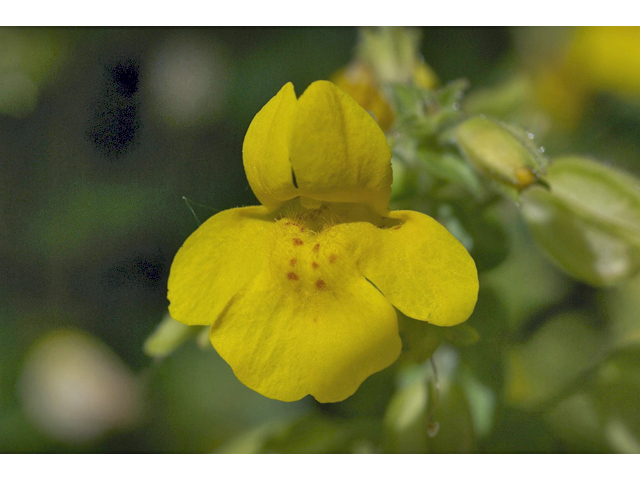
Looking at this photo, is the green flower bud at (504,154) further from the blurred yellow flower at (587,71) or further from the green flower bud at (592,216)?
the blurred yellow flower at (587,71)

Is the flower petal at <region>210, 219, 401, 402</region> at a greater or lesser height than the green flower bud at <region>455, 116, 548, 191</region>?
lesser

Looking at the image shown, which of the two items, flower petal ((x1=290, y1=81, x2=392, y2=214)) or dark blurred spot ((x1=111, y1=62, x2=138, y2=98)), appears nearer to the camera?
flower petal ((x1=290, y1=81, x2=392, y2=214))

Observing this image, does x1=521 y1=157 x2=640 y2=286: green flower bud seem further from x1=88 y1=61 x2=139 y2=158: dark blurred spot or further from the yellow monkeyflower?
x1=88 y1=61 x2=139 y2=158: dark blurred spot

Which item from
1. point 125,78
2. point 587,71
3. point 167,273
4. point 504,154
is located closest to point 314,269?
point 504,154

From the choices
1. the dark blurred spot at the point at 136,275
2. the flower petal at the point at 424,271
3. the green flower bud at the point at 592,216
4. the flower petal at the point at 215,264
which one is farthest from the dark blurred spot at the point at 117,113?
the green flower bud at the point at 592,216

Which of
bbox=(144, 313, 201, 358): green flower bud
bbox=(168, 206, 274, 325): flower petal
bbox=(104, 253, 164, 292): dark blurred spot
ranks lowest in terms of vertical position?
bbox=(104, 253, 164, 292): dark blurred spot

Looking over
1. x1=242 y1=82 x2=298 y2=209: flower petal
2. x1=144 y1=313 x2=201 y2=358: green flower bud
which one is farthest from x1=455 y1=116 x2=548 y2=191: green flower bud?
x1=144 y1=313 x2=201 y2=358: green flower bud
